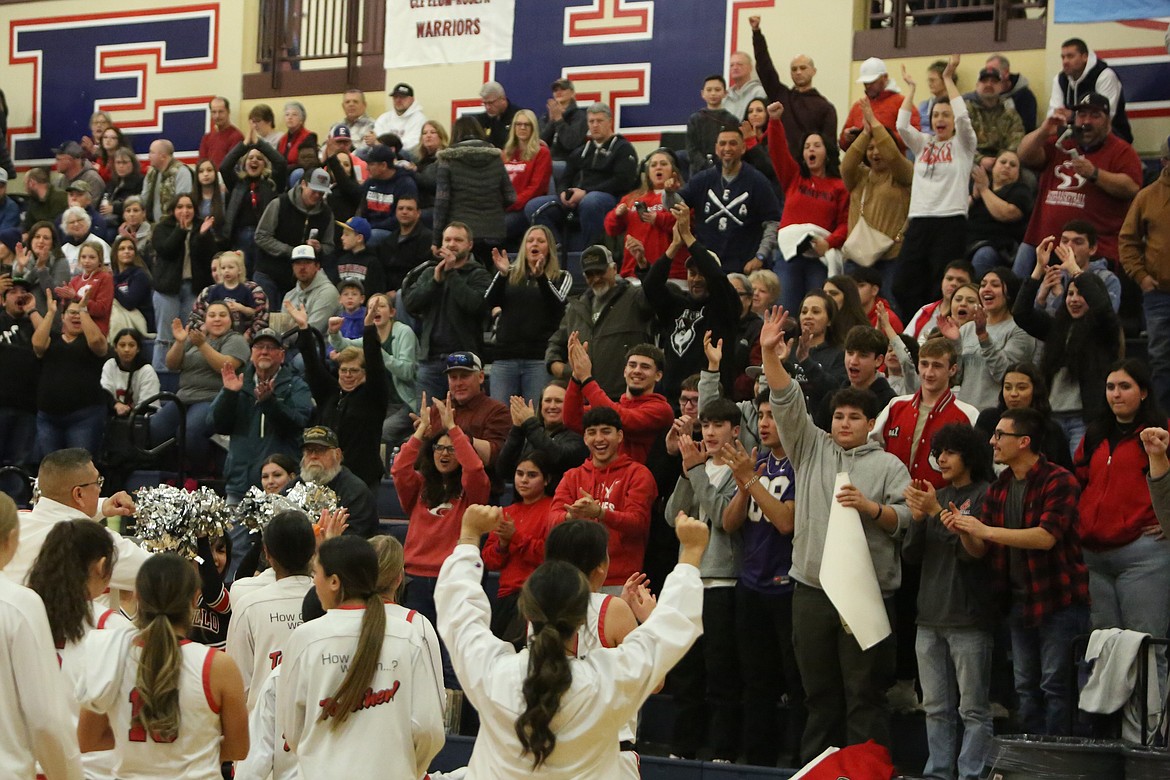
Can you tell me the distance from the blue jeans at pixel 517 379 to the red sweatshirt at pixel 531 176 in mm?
3004

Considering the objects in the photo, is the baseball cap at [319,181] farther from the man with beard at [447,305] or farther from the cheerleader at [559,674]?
the cheerleader at [559,674]

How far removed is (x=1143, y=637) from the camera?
23.2 feet

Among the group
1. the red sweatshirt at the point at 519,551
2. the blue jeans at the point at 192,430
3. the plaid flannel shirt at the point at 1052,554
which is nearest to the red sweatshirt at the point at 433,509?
the red sweatshirt at the point at 519,551

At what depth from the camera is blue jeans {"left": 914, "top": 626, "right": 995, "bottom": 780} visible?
7.29 metres

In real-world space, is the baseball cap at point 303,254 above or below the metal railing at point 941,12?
below

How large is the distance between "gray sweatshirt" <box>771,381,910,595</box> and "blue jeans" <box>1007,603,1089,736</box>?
0.62 m

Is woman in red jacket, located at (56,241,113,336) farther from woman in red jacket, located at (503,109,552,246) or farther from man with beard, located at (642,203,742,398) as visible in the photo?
man with beard, located at (642,203,742,398)

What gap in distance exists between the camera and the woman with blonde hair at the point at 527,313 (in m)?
11.1

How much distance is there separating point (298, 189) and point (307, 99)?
390 cm

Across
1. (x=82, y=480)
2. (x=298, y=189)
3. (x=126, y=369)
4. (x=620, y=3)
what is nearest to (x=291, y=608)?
(x=82, y=480)

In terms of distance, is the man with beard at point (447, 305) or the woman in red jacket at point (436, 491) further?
the man with beard at point (447, 305)

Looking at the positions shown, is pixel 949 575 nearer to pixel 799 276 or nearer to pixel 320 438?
pixel 320 438

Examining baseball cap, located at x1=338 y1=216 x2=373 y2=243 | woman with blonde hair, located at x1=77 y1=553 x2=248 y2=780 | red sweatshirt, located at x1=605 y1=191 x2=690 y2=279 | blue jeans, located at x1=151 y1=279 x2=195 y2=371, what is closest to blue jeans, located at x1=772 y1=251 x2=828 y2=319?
red sweatshirt, located at x1=605 y1=191 x2=690 y2=279

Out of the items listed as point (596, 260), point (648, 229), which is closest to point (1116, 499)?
point (596, 260)
